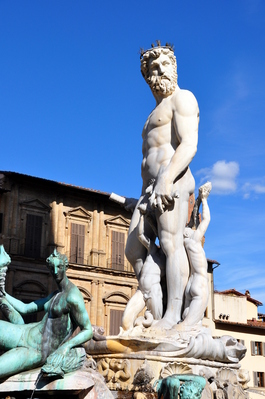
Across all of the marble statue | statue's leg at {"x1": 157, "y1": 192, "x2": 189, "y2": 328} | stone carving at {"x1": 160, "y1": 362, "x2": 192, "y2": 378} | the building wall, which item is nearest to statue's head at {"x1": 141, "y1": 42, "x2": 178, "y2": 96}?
statue's leg at {"x1": 157, "y1": 192, "x2": 189, "y2": 328}

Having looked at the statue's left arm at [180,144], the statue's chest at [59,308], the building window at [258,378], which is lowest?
the statue's chest at [59,308]

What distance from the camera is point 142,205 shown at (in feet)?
25.1

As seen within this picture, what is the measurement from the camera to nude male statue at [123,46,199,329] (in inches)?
289

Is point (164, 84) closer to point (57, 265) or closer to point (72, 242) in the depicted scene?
point (57, 265)

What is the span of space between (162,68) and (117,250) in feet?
101

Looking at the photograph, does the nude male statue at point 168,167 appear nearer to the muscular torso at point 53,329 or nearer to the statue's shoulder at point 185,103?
the statue's shoulder at point 185,103

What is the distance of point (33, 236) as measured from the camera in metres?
35.5

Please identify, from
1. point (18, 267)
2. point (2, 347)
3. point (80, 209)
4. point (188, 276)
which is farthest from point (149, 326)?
point (80, 209)

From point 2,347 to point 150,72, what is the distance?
16.0ft

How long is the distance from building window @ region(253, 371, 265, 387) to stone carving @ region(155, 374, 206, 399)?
38230mm

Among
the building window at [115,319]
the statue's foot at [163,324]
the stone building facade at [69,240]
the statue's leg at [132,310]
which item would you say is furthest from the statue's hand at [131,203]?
the building window at [115,319]

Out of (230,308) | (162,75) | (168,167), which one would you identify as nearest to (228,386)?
(168,167)

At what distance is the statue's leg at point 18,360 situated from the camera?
3834 millimetres

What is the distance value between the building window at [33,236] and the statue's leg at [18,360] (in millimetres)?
31190
